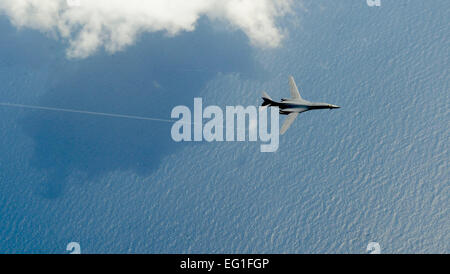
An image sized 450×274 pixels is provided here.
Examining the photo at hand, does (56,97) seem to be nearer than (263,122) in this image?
No

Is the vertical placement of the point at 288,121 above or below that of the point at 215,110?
below

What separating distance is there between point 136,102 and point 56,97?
11.0 meters

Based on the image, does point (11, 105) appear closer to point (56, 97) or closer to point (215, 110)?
Answer: point (56, 97)

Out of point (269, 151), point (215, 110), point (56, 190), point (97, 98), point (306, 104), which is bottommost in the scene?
point (56, 190)

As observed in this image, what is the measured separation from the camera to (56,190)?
41156mm

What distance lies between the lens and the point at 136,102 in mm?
44562

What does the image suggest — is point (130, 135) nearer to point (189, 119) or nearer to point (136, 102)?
point (136, 102)

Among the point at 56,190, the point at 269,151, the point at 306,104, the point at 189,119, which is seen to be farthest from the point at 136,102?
the point at 306,104

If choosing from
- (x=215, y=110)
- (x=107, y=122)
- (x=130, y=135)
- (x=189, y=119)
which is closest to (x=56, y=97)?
(x=107, y=122)
